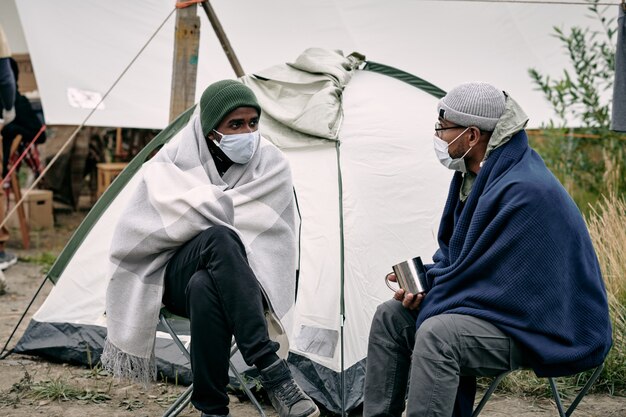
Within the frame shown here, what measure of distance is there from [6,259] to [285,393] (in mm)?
4118

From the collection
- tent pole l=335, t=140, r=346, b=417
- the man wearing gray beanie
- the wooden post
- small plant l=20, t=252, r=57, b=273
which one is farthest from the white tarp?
the man wearing gray beanie

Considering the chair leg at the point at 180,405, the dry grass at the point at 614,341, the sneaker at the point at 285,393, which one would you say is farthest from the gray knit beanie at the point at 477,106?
the dry grass at the point at 614,341

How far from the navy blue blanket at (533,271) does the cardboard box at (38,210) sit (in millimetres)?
5797

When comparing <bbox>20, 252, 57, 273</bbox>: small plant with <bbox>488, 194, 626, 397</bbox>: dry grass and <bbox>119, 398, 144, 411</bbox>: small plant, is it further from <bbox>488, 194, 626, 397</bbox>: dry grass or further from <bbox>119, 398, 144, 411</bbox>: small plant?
<bbox>488, 194, 626, 397</bbox>: dry grass

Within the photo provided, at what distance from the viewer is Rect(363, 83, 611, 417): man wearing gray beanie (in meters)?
2.63

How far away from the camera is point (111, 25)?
6797 millimetres

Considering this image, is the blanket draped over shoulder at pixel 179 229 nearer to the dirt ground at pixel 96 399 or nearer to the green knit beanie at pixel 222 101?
the green knit beanie at pixel 222 101

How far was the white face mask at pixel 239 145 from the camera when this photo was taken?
3.32 metres

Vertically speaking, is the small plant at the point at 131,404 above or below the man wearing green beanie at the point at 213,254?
below

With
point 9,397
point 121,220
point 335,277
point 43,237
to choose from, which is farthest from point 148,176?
point 43,237

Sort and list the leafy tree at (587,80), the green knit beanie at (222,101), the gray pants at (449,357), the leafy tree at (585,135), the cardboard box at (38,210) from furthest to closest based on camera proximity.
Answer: the cardboard box at (38,210), the leafy tree at (587,80), the leafy tree at (585,135), the green knit beanie at (222,101), the gray pants at (449,357)

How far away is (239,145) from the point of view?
3.32 m

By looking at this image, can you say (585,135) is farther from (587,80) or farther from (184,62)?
(184,62)

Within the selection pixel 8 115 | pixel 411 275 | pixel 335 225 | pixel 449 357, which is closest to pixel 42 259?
pixel 8 115
